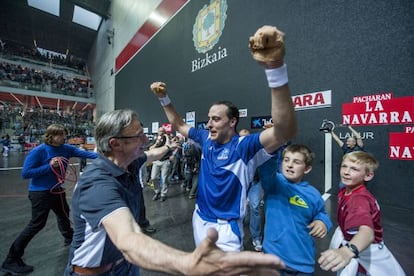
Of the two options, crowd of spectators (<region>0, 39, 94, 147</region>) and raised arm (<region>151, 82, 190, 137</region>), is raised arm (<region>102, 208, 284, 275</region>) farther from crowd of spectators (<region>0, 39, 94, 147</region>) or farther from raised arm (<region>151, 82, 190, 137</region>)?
crowd of spectators (<region>0, 39, 94, 147</region>)

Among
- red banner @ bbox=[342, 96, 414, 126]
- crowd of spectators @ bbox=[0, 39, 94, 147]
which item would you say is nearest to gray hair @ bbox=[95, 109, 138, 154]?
red banner @ bbox=[342, 96, 414, 126]

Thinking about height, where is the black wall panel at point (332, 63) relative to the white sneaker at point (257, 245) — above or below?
above

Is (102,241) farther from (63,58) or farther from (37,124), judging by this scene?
(63,58)

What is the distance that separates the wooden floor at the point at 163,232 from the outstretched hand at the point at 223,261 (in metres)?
2.07

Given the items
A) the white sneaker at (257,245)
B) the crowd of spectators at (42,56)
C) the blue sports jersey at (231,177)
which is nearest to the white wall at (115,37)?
the crowd of spectators at (42,56)

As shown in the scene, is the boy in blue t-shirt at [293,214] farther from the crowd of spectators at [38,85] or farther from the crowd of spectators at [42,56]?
the crowd of spectators at [42,56]

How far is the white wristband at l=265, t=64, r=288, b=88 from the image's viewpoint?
873mm

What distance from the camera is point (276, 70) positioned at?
876 mm

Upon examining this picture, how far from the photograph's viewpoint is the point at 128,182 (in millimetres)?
1109

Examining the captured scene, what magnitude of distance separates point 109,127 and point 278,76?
2.95 ft

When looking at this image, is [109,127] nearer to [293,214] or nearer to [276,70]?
[276,70]

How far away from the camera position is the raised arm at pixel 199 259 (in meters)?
0.51

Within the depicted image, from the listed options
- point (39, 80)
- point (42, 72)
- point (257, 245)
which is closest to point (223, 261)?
point (257, 245)

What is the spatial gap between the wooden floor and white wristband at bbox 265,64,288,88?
85.0 inches
